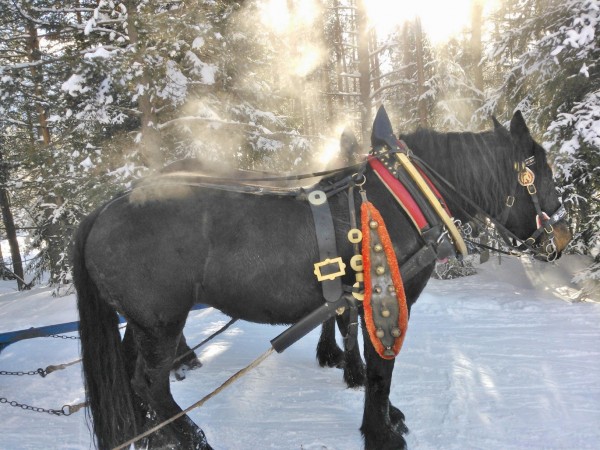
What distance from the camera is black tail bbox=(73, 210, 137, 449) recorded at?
2.65 meters

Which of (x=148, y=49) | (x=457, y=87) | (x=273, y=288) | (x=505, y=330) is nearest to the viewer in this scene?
(x=273, y=288)

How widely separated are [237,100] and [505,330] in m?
6.76

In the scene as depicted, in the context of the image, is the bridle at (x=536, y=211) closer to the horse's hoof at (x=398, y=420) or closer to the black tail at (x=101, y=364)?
the horse's hoof at (x=398, y=420)

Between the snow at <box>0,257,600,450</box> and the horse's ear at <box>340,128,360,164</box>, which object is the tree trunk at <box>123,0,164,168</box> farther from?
the horse's ear at <box>340,128,360,164</box>

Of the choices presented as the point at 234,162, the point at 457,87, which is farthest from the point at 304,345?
the point at 457,87

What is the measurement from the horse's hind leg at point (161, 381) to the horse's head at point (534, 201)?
8.32 ft

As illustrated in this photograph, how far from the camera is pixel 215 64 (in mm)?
7934

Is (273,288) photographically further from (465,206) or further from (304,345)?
(304,345)

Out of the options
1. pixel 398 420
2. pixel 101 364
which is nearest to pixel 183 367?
pixel 101 364

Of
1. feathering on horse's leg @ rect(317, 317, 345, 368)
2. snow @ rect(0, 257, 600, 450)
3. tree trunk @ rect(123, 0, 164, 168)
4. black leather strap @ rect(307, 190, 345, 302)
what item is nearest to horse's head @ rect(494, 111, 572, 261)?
snow @ rect(0, 257, 600, 450)

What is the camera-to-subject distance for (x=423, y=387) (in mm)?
3596

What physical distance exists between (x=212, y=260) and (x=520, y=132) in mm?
2362

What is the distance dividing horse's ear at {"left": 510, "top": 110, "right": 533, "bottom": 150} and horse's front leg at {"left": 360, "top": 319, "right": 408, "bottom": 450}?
1753 millimetres

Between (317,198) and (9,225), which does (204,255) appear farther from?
(9,225)
